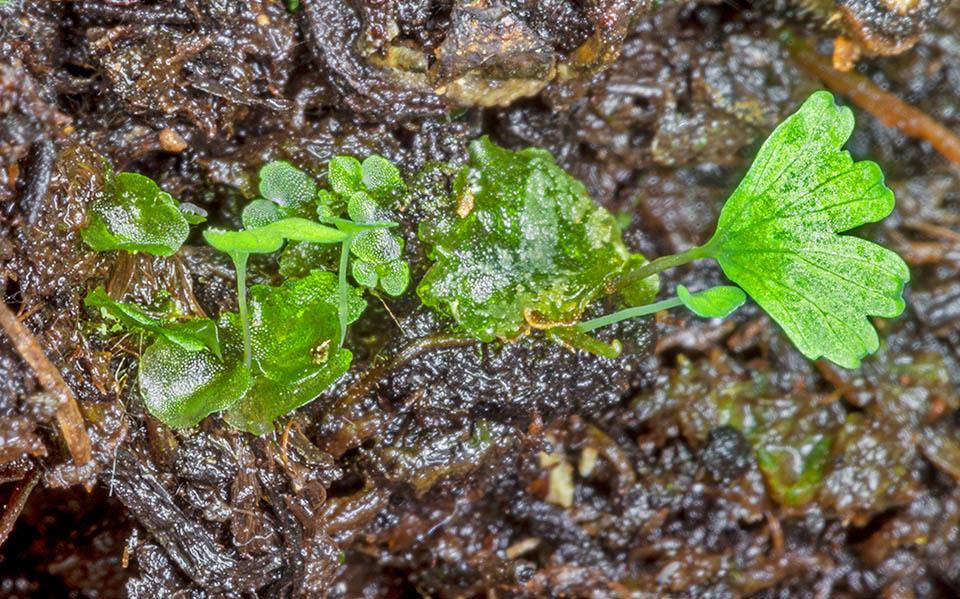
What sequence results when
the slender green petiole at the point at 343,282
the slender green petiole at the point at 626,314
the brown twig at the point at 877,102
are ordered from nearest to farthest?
the slender green petiole at the point at 343,282 → the slender green petiole at the point at 626,314 → the brown twig at the point at 877,102

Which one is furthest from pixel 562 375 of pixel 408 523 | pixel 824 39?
pixel 824 39

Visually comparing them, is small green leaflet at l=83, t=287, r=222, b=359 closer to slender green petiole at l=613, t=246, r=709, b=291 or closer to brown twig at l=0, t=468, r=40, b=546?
brown twig at l=0, t=468, r=40, b=546

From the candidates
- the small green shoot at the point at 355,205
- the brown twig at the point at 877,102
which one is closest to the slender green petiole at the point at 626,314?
the small green shoot at the point at 355,205

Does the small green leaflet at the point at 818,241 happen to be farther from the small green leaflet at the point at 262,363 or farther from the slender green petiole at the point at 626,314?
the small green leaflet at the point at 262,363

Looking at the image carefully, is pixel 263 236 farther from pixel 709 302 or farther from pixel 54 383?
pixel 709 302

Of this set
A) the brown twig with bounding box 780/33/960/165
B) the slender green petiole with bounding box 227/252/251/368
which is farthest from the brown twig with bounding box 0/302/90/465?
the brown twig with bounding box 780/33/960/165

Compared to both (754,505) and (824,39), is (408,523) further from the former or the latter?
(824,39)

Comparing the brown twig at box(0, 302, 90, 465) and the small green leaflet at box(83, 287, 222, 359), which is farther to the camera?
the small green leaflet at box(83, 287, 222, 359)

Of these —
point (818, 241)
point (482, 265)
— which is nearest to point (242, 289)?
point (482, 265)
